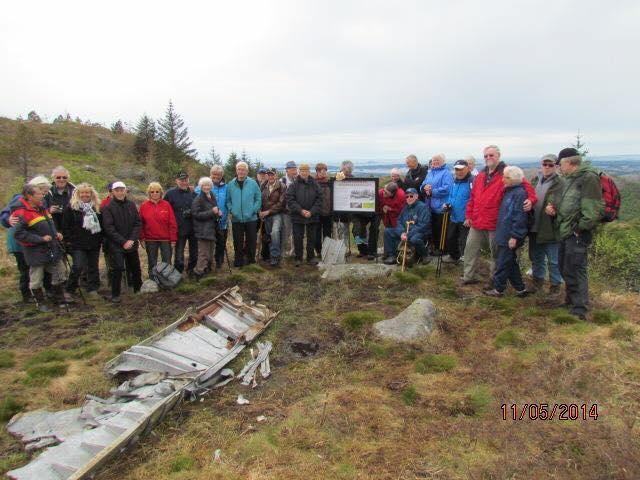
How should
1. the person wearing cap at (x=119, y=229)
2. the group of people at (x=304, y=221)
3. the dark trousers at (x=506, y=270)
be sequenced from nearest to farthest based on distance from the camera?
1. the group of people at (x=304, y=221)
2. the dark trousers at (x=506, y=270)
3. the person wearing cap at (x=119, y=229)

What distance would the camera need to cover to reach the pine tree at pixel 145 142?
30.3 m

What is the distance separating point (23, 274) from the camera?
8719 mm

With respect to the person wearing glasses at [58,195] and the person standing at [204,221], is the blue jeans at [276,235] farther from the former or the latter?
the person wearing glasses at [58,195]

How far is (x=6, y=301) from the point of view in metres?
9.00

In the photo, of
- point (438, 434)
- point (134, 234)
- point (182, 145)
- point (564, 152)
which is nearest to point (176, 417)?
point (438, 434)

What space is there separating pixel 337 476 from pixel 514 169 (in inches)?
230

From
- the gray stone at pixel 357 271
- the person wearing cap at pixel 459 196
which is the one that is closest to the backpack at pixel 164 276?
the gray stone at pixel 357 271

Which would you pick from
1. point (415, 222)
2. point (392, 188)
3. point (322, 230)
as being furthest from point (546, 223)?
point (322, 230)

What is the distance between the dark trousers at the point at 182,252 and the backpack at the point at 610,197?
7882mm

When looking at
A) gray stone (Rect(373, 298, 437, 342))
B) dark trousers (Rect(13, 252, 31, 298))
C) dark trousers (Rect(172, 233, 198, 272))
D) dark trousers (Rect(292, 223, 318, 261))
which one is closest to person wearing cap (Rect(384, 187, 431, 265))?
dark trousers (Rect(292, 223, 318, 261))

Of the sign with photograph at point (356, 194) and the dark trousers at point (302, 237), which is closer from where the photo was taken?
the dark trousers at point (302, 237)

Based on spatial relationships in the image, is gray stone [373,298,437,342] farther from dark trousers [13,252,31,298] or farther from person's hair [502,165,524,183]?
dark trousers [13,252,31,298]

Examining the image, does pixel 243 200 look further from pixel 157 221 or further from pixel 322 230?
pixel 322 230

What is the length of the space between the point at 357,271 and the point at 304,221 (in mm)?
1838
